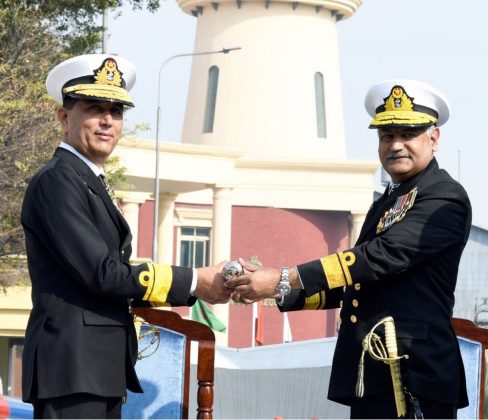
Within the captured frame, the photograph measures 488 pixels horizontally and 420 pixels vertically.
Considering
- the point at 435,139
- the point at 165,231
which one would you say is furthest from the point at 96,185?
the point at 165,231

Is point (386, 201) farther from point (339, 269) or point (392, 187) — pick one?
point (339, 269)

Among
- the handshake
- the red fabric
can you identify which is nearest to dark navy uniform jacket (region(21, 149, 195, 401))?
the handshake

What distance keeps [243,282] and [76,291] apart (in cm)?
124

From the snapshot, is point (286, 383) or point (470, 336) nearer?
point (470, 336)

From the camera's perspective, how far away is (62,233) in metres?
6.35

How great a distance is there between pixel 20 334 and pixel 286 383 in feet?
82.3

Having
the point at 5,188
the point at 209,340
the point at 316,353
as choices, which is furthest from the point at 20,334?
the point at 209,340

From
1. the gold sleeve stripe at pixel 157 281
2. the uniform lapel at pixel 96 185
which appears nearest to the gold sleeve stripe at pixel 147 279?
the gold sleeve stripe at pixel 157 281

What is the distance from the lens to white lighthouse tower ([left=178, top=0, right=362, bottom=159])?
203 feet

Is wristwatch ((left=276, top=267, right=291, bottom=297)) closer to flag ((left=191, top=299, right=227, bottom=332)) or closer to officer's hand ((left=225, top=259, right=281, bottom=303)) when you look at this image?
officer's hand ((left=225, top=259, right=281, bottom=303))

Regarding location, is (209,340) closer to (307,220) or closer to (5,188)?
(5,188)

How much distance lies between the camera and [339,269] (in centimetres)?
Answer: 702

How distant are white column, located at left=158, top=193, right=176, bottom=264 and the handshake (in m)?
44.4

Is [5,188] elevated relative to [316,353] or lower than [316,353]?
elevated
